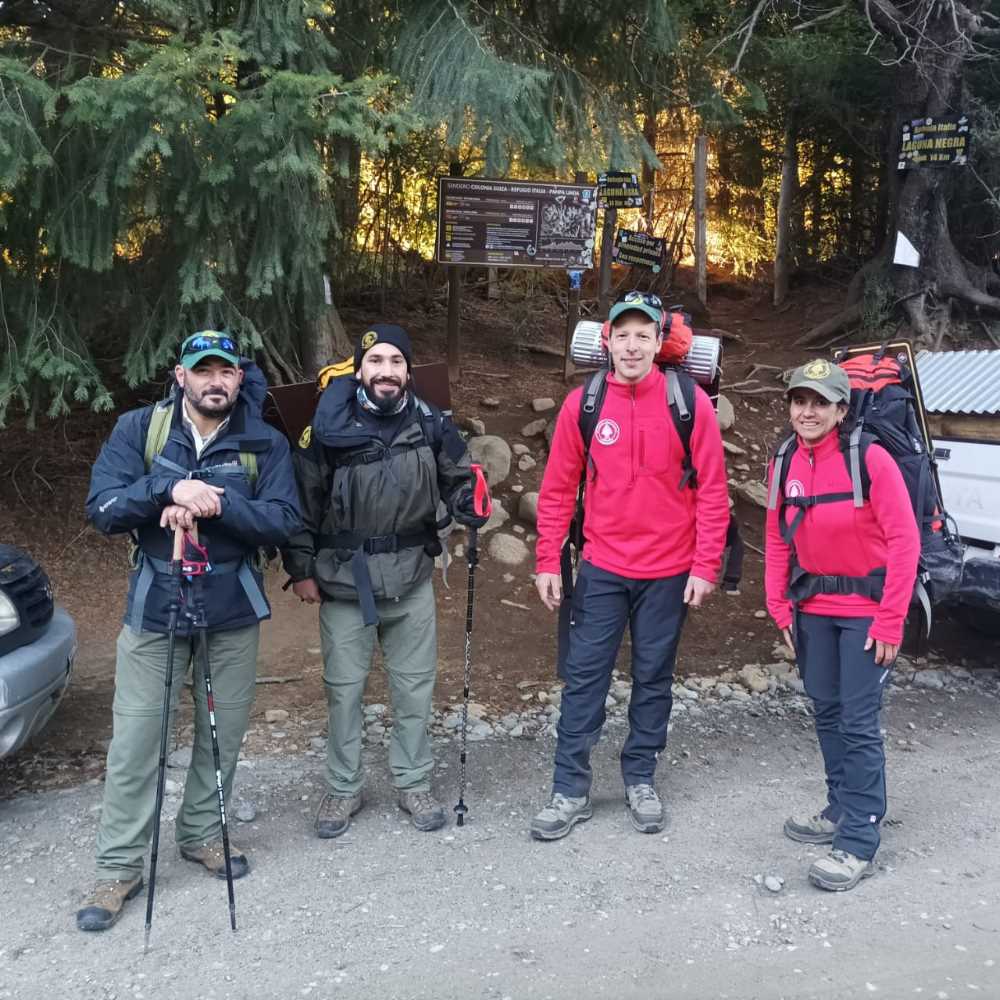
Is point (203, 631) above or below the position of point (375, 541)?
below

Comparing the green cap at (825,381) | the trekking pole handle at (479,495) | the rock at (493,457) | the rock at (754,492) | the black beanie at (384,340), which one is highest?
the black beanie at (384,340)

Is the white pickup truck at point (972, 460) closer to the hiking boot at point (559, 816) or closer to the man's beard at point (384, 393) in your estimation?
the hiking boot at point (559, 816)

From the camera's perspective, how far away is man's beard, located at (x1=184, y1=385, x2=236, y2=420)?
3.95 metres

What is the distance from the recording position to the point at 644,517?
451 centimetres

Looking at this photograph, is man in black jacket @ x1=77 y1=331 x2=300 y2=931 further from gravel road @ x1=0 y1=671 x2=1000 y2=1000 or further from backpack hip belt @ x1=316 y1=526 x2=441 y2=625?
backpack hip belt @ x1=316 y1=526 x2=441 y2=625

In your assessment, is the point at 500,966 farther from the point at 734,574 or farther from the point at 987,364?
the point at 987,364

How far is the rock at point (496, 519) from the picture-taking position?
27.8ft

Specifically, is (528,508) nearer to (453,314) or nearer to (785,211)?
(453,314)

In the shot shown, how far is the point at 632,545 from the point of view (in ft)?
14.9

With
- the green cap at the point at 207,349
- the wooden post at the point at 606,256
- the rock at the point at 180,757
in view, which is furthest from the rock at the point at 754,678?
the wooden post at the point at 606,256

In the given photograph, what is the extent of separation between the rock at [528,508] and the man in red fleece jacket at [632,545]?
3.82 m

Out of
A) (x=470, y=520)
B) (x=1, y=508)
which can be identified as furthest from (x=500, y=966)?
(x=1, y=508)

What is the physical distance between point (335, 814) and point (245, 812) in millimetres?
470

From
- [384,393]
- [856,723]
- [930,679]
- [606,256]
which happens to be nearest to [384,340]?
[384,393]
